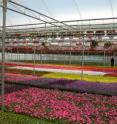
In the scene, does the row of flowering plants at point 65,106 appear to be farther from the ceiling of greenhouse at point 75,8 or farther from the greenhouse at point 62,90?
the ceiling of greenhouse at point 75,8

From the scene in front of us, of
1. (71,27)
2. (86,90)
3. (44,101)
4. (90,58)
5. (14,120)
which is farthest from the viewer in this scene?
(90,58)

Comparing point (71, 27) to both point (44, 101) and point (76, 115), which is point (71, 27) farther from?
point (76, 115)

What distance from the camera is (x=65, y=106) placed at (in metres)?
9.13

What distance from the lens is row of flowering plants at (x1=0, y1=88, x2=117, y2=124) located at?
796 centimetres

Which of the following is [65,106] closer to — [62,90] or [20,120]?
[20,120]

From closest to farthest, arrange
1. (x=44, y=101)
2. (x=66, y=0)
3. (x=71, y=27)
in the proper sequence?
(x=44, y=101), (x=66, y=0), (x=71, y=27)

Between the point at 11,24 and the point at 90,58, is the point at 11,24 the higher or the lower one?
the higher one

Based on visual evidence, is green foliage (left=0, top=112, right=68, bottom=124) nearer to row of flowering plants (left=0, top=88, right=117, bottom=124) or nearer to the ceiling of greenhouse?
row of flowering plants (left=0, top=88, right=117, bottom=124)

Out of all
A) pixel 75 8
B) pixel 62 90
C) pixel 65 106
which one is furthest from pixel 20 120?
pixel 75 8

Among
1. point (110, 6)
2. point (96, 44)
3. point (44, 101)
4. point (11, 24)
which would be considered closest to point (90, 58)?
point (96, 44)

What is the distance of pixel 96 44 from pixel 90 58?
15.4 m

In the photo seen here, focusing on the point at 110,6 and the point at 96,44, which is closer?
the point at 110,6

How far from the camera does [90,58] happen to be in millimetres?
43000

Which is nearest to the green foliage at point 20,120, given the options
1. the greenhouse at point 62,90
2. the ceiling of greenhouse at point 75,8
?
the greenhouse at point 62,90
